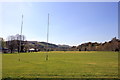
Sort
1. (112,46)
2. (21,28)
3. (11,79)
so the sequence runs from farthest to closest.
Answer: (112,46), (21,28), (11,79)

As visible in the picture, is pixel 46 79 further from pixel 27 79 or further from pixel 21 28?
pixel 21 28

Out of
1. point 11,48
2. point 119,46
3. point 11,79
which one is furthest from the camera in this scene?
point 119,46

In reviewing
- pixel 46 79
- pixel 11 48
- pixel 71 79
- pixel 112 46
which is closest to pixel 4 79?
pixel 46 79

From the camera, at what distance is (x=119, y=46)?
377 ft

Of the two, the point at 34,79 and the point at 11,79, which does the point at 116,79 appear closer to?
the point at 34,79

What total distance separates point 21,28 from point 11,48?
56427 millimetres

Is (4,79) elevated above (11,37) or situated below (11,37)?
below

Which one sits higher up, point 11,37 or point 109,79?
point 11,37

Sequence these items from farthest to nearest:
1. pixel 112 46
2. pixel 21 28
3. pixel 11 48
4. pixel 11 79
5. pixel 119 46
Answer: pixel 112 46 < pixel 119 46 < pixel 11 48 < pixel 21 28 < pixel 11 79

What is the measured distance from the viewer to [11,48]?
326 ft

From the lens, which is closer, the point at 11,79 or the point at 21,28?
the point at 11,79

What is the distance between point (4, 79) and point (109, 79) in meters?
6.70

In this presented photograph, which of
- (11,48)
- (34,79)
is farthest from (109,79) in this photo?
(11,48)

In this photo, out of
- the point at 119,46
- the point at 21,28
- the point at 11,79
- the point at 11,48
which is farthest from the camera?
the point at 119,46
